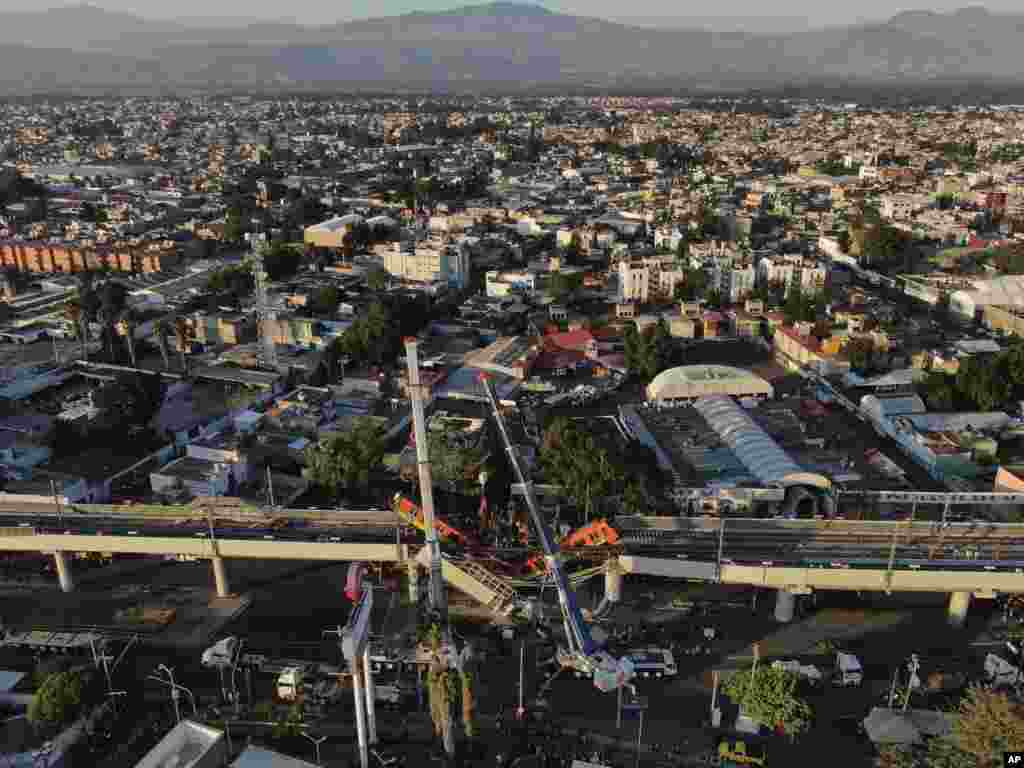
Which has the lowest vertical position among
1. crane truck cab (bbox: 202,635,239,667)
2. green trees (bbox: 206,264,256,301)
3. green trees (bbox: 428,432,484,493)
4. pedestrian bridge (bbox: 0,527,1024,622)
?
crane truck cab (bbox: 202,635,239,667)

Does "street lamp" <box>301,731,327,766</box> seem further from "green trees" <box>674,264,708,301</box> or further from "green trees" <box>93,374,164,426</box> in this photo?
"green trees" <box>674,264,708,301</box>

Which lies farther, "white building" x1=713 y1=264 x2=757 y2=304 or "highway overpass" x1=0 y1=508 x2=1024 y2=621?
"white building" x1=713 y1=264 x2=757 y2=304

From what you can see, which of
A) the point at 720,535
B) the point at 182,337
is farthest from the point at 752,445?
the point at 182,337

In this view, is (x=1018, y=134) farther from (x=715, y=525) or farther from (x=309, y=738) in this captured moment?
(x=309, y=738)

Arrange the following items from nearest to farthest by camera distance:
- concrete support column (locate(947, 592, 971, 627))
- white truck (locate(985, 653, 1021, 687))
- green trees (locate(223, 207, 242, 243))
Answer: white truck (locate(985, 653, 1021, 687))
concrete support column (locate(947, 592, 971, 627))
green trees (locate(223, 207, 242, 243))

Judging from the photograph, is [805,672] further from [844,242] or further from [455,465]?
[844,242]

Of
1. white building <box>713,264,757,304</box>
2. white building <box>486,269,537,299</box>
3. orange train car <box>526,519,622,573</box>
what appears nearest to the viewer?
orange train car <box>526,519,622,573</box>

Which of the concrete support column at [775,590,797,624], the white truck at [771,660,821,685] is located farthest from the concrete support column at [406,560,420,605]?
the concrete support column at [775,590,797,624]
